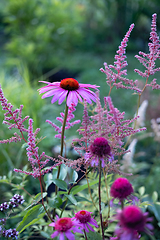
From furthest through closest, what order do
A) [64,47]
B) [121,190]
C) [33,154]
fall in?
[64,47] → [33,154] → [121,190]

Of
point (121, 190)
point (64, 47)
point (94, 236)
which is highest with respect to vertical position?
point (64, 47)

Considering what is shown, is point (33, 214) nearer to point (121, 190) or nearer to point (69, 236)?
point (69, 236)

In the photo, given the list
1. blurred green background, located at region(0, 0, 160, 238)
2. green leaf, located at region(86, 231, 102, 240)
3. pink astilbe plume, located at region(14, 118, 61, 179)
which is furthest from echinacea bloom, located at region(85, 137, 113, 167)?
blurred green background, located at region(0, 0, 160, 238)

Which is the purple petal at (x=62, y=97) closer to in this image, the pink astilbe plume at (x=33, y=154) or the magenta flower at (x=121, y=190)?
the pink astilbe plume at (x=33, y=154)

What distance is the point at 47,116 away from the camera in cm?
236

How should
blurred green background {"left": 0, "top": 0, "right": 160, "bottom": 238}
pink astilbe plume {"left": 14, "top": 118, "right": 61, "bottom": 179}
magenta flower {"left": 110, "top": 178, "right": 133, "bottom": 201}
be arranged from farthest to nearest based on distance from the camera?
blurred green background {"left": 0, "top": 0, "right": 160, "bottom": 238}
pink astilbe plume {"left": 14, "top": 118, "right": 61, "bottom": 179}
magenta flower {"left": 110, "top": 178, "right": 133, "bottom": 201}

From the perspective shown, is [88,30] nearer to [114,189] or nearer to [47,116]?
[47,116]

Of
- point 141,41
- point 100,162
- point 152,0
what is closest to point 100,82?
point 152,0

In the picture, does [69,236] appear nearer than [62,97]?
Yes

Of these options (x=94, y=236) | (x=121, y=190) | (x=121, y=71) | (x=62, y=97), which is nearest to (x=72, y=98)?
(x=62, y=97)

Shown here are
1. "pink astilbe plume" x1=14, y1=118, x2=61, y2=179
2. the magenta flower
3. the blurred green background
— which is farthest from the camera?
the blurred green background

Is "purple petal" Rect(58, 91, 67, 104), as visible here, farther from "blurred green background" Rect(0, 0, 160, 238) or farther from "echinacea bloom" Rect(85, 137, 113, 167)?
"blurred green background" Rect(0, 0, 160, 238)

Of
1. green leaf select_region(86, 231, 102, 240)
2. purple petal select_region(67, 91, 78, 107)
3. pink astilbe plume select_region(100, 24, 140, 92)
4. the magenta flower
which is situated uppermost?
pink astilbe plume select_region(100, 24, 140, 92)

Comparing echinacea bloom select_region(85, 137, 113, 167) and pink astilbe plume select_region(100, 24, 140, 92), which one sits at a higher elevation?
pink astilbe plume select_region(100, 24, 140, 92)
